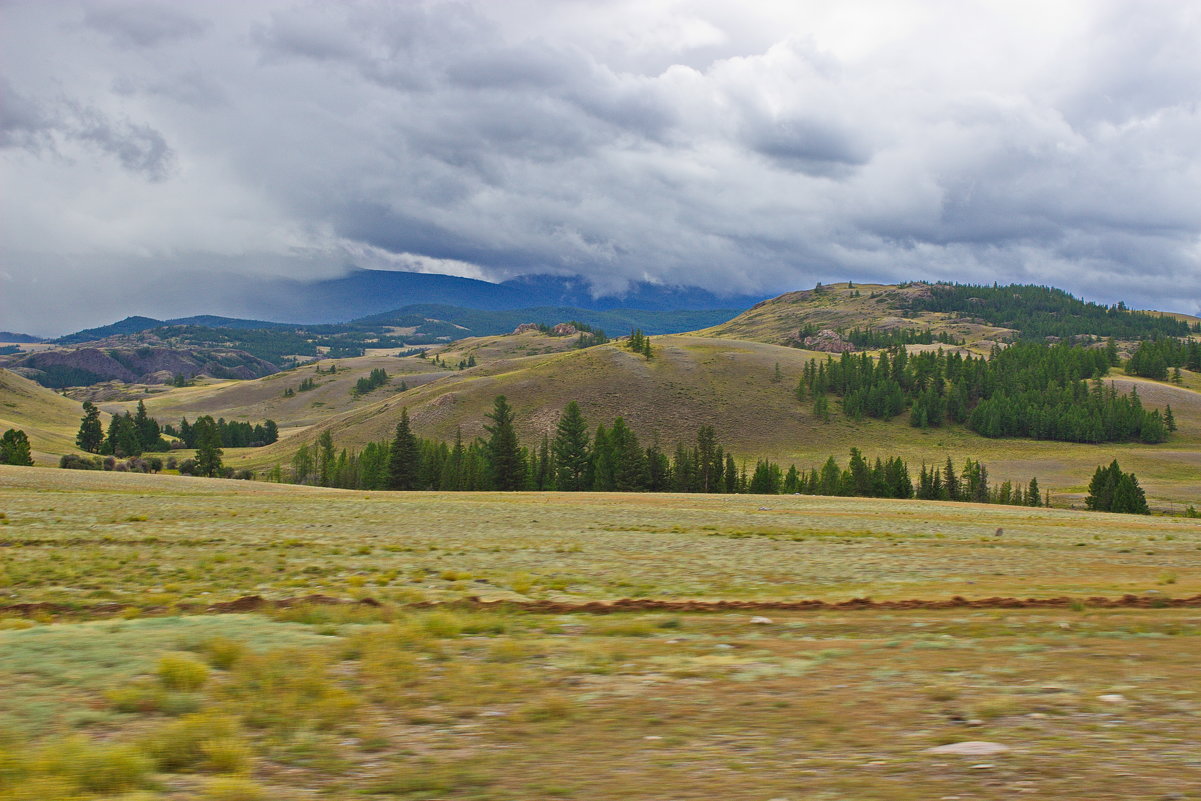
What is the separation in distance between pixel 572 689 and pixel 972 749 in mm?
4376

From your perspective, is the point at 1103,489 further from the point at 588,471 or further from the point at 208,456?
the point at 208,456

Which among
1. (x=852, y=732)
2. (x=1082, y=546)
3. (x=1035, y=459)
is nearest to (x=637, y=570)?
(x=852, y=732)

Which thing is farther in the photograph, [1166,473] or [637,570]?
[1166,473]

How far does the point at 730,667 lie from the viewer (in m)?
9.70

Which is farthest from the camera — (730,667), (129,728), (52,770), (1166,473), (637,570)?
(1166,473)

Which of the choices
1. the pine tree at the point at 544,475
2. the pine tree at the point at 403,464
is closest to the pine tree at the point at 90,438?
the pine tree at the point at 403,464

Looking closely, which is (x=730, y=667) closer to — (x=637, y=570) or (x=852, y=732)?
(x=852, y=732)

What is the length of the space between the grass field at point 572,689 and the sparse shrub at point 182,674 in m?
0.03

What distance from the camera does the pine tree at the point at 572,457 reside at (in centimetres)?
11344

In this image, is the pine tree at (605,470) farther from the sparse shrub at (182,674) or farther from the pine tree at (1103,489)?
the sparse shrub at (182,674)

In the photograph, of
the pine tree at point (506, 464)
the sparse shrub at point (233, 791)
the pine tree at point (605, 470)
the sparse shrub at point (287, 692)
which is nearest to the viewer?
the sparse shrub at point (233, 791)

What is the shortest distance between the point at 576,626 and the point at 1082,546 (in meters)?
27.7

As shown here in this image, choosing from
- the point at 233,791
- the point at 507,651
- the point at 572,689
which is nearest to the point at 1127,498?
the point at 507,651

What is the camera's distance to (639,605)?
14.4 metres
